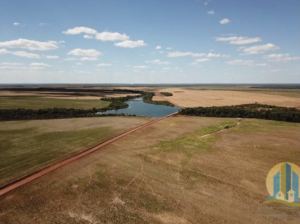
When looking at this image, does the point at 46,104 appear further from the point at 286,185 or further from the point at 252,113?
the point at 286,185

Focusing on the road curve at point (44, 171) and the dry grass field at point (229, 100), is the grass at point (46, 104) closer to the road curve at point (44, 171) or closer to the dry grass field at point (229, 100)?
the dry grass field at point (229, 100)

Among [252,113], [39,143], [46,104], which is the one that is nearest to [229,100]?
[252,113]

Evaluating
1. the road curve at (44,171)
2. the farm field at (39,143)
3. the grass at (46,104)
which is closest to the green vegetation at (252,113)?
the farm field at (39,143)

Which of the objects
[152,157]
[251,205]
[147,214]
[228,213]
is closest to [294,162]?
[251,205]

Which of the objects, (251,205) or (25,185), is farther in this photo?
(25,185)

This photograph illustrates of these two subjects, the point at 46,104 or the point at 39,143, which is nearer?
the point at 39,143

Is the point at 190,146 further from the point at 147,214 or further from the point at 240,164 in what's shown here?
the point at 147,214
